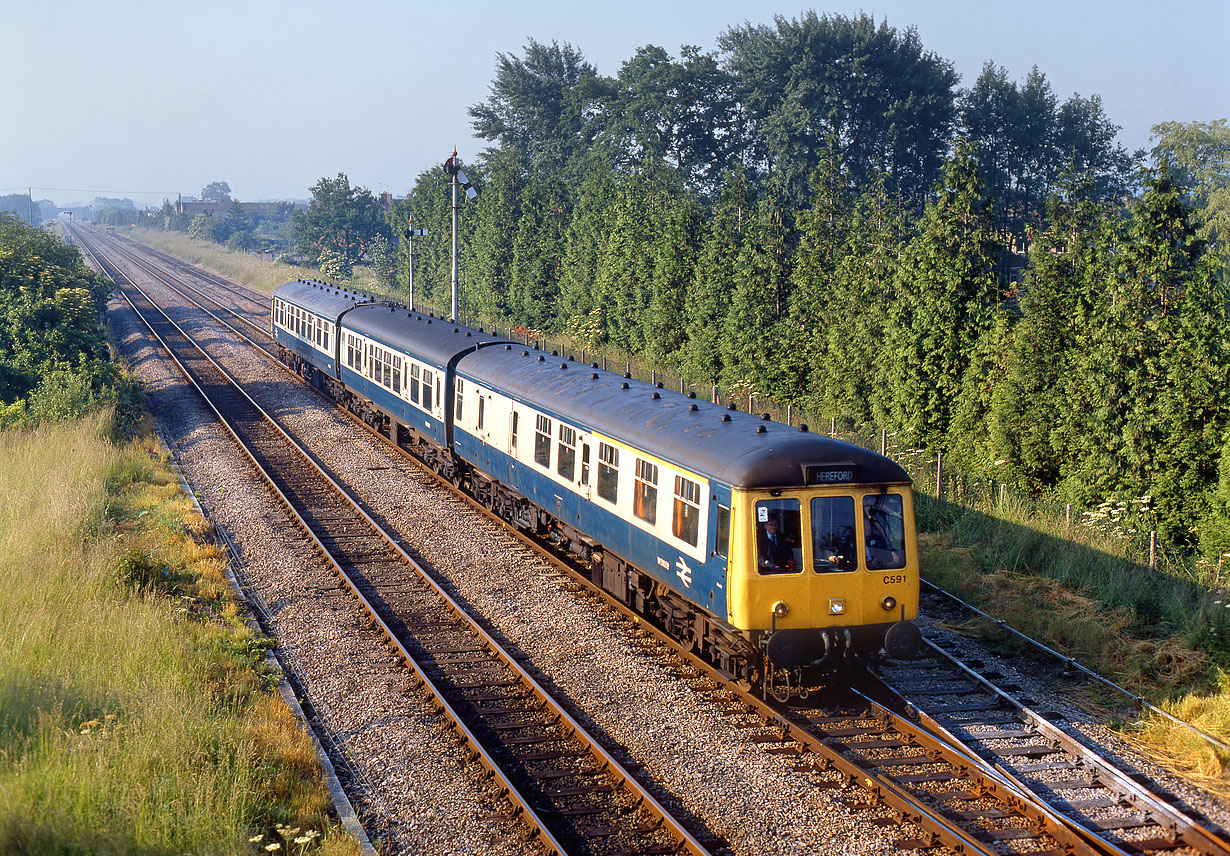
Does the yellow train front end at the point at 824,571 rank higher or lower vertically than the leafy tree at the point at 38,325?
lower

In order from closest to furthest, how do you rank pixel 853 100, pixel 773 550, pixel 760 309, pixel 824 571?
pixel 773 550 → pixel 824 571 → pixel 760 309 → pixel 853 100

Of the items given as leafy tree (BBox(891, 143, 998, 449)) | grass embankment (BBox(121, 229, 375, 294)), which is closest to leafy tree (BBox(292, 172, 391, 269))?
grass embankment (BBox(121, 229, 375, 294))

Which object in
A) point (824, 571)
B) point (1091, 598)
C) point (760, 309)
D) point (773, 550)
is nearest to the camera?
point (773, 550)

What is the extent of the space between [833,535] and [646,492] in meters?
2.86

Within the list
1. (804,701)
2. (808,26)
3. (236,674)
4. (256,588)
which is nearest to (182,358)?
(256,588)

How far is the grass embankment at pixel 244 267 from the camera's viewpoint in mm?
73262

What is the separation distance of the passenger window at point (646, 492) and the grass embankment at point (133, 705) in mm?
4797

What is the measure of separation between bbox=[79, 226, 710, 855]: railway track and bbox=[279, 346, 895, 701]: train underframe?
1964 mm

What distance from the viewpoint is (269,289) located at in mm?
69312

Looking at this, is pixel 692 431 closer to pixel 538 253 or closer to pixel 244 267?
pixel 538 253

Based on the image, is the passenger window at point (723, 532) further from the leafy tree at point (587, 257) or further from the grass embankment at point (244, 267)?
the grass embankment at point (244, 267)

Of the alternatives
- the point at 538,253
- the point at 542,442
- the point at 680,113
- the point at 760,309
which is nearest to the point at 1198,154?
the point at 680,113

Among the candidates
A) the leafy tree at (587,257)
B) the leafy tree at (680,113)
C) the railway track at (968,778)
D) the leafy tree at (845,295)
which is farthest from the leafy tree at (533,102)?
the railway track at (968,778)

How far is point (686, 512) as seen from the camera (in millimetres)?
12211
